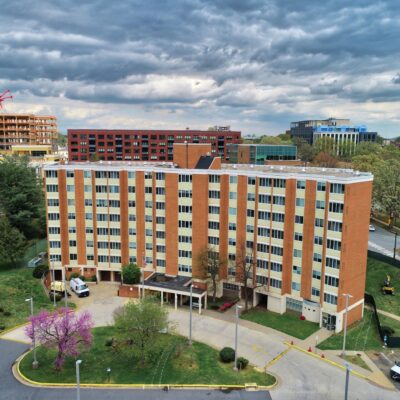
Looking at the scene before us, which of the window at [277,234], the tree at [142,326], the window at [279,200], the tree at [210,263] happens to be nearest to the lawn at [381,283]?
the window at [277,234]

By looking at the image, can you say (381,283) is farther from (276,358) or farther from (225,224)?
(276,358)

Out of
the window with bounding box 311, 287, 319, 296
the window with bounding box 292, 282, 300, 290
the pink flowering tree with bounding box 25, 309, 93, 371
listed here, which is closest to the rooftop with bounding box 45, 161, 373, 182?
the window with bounding box 292, 282, 300, 290

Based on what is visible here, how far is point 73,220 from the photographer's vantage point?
72375mm

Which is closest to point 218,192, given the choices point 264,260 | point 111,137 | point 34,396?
point 264,260

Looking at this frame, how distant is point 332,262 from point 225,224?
17.9 m

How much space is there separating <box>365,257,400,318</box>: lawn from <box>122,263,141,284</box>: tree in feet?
129

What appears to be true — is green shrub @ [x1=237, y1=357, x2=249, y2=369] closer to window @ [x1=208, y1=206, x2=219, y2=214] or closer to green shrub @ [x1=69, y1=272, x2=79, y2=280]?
window @ [x1=208, y1=206, x2=219, y2=214]

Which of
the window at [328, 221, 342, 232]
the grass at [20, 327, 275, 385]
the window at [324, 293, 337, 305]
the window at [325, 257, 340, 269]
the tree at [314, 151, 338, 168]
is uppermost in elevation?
the tree at [314, 151, 338, 168]

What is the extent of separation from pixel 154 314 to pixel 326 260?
85.0 feet

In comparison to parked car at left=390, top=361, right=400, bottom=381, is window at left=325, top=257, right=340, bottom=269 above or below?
above

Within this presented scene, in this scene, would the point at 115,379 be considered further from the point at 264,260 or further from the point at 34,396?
the point at 264,260

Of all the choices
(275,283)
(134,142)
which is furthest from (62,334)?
(134,142)

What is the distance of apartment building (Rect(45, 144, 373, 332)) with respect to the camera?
57.7m

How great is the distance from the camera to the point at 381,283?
71.8 meters
